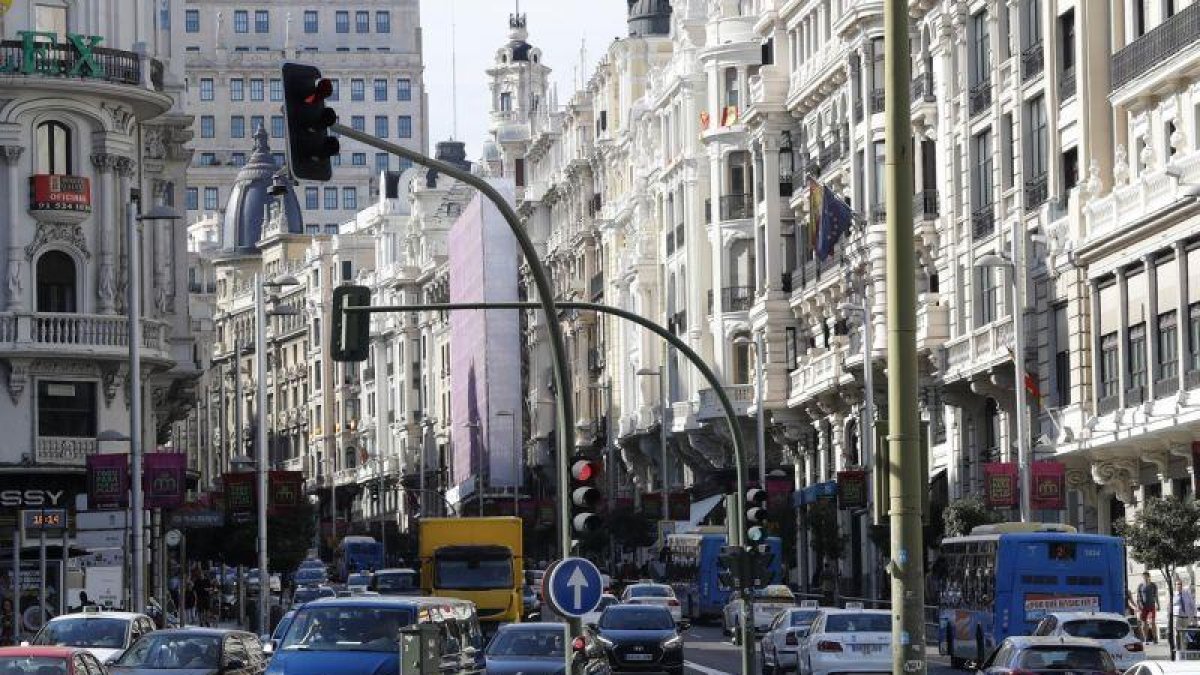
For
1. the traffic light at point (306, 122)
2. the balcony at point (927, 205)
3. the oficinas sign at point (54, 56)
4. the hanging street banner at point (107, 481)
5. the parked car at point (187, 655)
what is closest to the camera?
the traffic light at point (306, 122)

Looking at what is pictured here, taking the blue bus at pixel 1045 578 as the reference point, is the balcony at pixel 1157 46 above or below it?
above

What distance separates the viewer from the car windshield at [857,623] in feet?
137

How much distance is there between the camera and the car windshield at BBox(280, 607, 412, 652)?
104ft

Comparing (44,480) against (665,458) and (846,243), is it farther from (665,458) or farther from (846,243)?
(665,458)

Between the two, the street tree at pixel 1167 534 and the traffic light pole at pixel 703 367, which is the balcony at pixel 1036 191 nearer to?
the street tree at pixel 1167 534

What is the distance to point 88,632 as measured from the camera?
130 ft

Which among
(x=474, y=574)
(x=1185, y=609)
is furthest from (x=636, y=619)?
(x=474, y=574)

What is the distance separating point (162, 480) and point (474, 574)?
7.30 meters

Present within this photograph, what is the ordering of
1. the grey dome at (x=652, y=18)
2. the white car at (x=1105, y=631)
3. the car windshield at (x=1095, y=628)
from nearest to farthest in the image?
the white car at (x=1105, y=631) → the car windshield at (x=1095, y=628) → the grey dome at (x=652, y=18)

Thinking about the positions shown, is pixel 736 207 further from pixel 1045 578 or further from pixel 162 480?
pixel 1045 578

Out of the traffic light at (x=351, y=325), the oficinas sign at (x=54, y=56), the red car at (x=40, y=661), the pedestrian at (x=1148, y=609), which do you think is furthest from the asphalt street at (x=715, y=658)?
the red car at (x=40, y=661)

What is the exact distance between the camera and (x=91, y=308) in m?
68.7

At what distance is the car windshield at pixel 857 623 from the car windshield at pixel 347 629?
37.4 ft

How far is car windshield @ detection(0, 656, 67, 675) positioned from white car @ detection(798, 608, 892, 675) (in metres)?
14.5
